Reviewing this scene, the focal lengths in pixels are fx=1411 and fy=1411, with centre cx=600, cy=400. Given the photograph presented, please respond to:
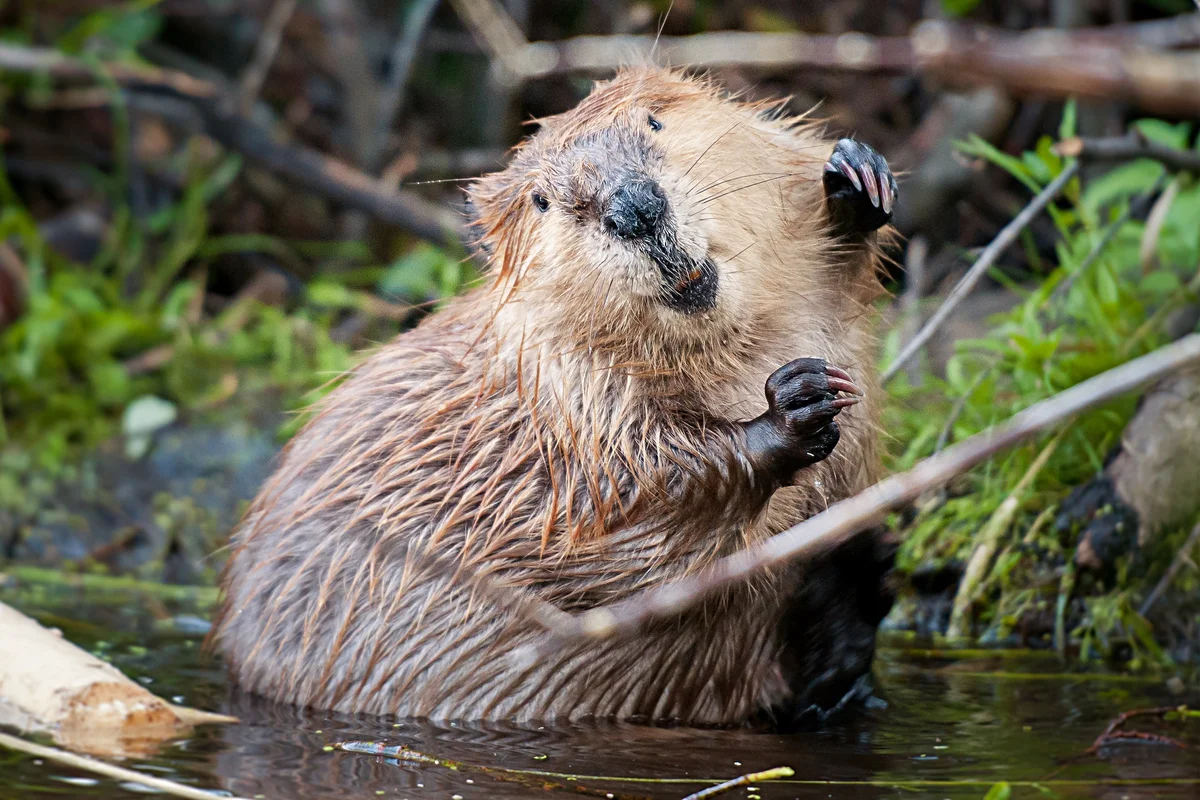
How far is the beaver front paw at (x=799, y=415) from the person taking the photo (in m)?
2.30

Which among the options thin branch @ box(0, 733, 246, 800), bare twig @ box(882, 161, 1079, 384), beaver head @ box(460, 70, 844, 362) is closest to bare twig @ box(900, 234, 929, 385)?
bare twig @ box(882, 161, 1079, 384)

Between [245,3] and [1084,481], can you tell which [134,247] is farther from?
[1084,481]

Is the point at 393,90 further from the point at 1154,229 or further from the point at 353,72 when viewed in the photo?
the point at 1154,229

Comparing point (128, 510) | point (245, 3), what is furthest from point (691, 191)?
point (245, 3)

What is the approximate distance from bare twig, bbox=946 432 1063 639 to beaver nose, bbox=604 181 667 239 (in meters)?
1.39

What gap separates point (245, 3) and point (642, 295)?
4.54 m

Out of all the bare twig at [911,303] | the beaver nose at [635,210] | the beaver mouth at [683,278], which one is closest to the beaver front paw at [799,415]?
the beaver mouth at [683,278]

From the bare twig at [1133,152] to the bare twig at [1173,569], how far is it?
84 centimetres

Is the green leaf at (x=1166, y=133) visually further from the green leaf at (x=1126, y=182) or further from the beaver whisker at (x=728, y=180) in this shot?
the beaver whisker at (x=728, y=180)

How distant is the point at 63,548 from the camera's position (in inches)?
177

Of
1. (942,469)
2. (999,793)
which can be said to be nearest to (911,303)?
(999,793)

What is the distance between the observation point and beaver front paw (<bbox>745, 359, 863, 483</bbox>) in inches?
90.6

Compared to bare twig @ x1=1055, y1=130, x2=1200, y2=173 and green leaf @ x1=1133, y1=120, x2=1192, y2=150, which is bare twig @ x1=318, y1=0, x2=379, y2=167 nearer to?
green leaf @ x1=1133, y1=120, x2=1192, y2=150

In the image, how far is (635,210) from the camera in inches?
91.0
